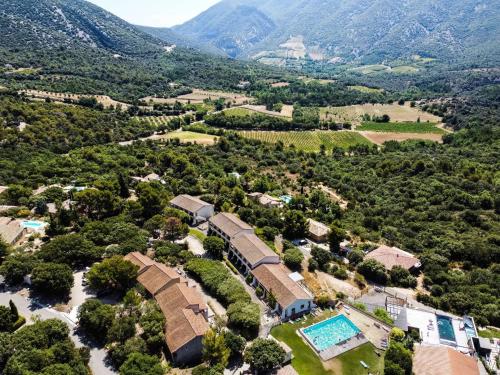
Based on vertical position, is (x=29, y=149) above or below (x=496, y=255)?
below

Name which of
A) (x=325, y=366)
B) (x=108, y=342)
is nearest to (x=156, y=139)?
(x=108, y=342)

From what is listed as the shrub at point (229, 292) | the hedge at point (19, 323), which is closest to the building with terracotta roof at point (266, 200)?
the shrub at point (229, 292)

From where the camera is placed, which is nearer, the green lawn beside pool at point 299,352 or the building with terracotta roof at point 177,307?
the green lawn beside pool at point 299,352

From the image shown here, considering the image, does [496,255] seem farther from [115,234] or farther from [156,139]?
[156,139]

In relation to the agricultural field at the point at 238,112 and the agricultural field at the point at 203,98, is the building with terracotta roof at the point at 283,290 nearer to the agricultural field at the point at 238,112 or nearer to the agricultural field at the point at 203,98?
the agricultural field at the point at 238,112

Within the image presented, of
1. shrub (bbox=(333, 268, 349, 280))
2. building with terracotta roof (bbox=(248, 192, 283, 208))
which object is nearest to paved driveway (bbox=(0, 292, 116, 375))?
shrub (bbox=(333, 268, 349, 280))

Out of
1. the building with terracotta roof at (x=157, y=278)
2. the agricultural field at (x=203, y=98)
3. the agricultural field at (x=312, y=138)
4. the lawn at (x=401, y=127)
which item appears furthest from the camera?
the agricultural field at (x=203, y=98)

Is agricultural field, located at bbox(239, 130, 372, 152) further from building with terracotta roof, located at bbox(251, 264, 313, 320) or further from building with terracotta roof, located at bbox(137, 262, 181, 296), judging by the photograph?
building with terracotta roof, located at bbox(137, 262, 181, 296)
